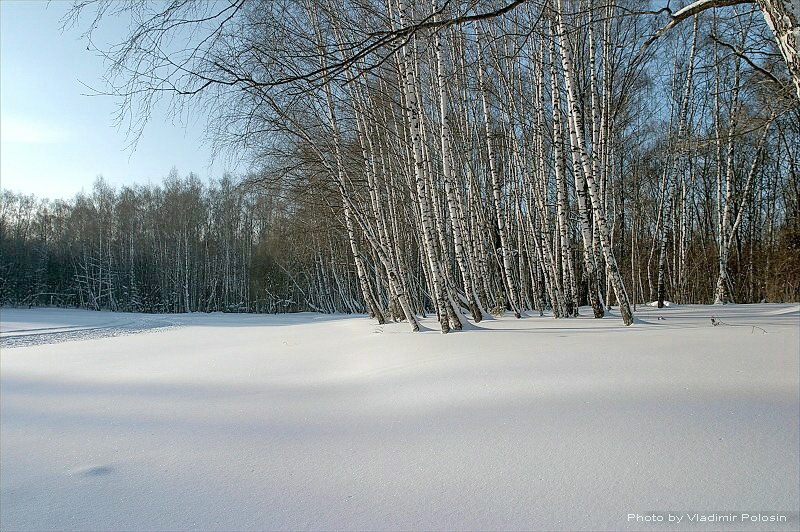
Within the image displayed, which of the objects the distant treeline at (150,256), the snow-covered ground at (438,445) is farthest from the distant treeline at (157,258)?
the snow-covered ground at (438,445)

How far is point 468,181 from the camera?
12039 millimetres

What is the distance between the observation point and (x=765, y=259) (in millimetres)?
18578

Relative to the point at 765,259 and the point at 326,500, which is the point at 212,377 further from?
→ the point at 765,259

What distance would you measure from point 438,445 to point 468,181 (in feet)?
32.8

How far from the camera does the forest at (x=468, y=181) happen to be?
6.32 metres

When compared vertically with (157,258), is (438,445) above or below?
below

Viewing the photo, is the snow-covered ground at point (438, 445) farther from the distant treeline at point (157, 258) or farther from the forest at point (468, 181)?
the distant treeline at point (157, 258)

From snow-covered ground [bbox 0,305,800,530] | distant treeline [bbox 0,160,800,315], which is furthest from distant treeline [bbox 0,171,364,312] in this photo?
snow-covered ground [bbox 0,305,800,530]

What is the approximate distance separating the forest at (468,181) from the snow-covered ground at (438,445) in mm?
1789

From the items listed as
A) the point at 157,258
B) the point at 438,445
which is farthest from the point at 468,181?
the point at 157,258

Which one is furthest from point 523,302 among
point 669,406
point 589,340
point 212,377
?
point 669,406

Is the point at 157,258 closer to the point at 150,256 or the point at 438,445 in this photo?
the point at 150,256

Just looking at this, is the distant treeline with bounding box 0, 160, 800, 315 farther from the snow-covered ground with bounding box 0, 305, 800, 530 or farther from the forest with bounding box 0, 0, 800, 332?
the snow-covered ground with bounding box 0, 305, 800, 530

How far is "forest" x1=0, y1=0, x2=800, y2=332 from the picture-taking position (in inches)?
249
